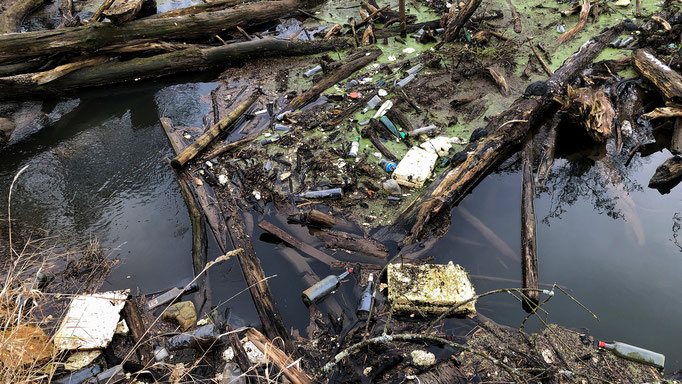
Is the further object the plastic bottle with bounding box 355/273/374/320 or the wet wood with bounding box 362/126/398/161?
the wet wood with bounding box 362/126/398/161

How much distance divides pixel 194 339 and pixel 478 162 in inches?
141

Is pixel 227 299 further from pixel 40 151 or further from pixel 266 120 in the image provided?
pixel 40 151

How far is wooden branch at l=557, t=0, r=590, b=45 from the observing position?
742 centimetres

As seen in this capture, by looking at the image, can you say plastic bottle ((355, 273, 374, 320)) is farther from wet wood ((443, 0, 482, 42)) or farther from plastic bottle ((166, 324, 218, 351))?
wet wood ((443, 0, 482, 42))

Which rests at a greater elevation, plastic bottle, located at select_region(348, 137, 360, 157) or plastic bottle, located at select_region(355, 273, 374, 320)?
plastic bottle, located at select_region(348, 137, 360, 157)

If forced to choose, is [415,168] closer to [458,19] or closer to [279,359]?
[279,359]

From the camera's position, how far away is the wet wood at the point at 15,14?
8039mm

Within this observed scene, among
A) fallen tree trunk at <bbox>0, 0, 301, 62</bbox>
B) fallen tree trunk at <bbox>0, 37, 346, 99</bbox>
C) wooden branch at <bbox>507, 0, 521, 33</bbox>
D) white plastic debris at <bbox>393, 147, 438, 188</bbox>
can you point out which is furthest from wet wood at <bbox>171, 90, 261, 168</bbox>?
wooden branch at <bbox>507, 0, 521, 33</bbox>

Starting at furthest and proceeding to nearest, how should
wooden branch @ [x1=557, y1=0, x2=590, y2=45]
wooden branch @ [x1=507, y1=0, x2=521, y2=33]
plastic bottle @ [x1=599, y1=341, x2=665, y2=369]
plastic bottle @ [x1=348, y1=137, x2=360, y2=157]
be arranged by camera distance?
1. wooden branch @ [x1=507, y1=0, x2=521, y2=33]
2. wooden branch @ [x1=557, y1=0, x2=590, y2=45]
3. plastic bottle @ [x1=348, y1=137, x2=360, y2=157]
4. plastic bottle @ [x1=599, y1=341, x2=665, y2=369]

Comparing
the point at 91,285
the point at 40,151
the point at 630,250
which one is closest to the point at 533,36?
the point at 630,250

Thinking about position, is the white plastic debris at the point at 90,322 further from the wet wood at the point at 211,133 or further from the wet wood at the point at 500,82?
the wet wood at the point at 500,82

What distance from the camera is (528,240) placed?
4.09m

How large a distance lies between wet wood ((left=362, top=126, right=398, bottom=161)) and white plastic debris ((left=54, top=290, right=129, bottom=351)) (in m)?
3.52

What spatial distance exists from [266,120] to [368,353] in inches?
160
